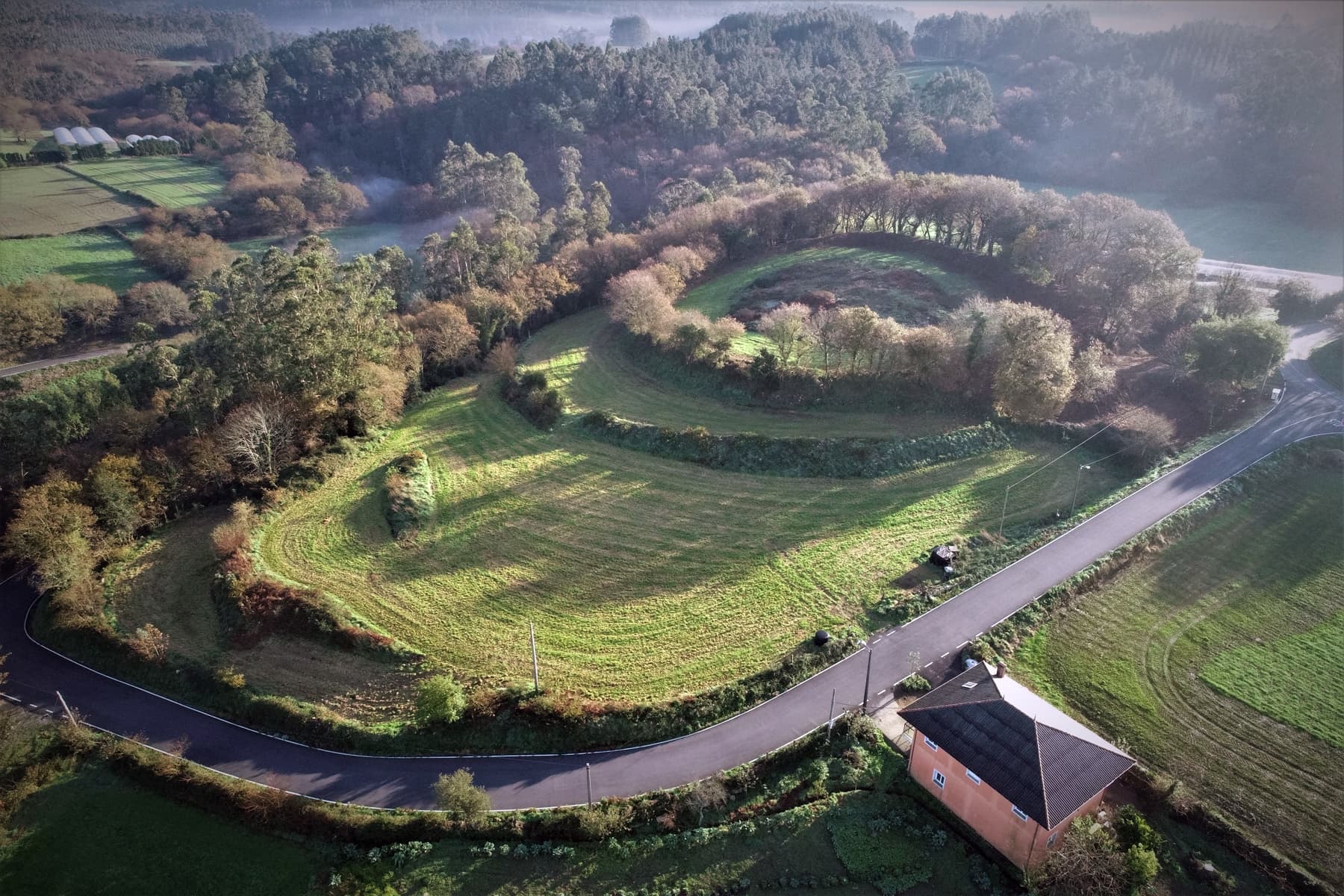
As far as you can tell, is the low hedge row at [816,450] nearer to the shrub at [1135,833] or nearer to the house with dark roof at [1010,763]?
the house with dark roof at [1010,763]

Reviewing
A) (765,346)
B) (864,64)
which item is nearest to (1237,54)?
(864,64)

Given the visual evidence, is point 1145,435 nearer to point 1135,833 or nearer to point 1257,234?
point 1135,833

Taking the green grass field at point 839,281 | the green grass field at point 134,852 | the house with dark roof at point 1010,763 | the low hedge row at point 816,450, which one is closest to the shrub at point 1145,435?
the low hedge row at point 816,450

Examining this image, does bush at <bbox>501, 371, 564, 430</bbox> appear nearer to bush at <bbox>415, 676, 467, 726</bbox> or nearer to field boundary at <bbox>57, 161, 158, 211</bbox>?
bush at <bbox>415, 676, 467, 726</bbox>

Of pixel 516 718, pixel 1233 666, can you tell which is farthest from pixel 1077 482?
pixel 516 718

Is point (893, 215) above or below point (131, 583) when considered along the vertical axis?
above

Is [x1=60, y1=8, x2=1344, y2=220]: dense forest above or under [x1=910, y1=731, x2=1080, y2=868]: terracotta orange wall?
above

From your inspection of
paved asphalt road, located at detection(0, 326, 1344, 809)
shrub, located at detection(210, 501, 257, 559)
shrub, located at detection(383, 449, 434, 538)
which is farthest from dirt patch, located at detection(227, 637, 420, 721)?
shrub, located at detection(383, 449, 434, 538)

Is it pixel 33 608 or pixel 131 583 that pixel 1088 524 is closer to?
pixel 131 583
